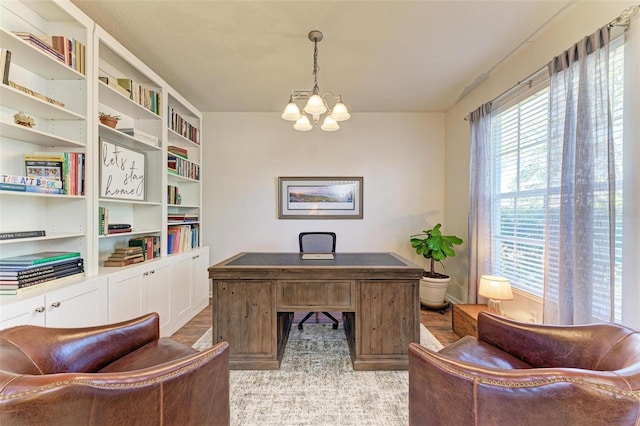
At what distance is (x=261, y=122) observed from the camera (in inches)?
148

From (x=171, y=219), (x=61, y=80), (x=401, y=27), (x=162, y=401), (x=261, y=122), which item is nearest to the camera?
(x=162, y=401)

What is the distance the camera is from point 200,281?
3207 millimetres

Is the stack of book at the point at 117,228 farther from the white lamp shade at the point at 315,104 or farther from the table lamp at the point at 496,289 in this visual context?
the table lamp at the point at 496,289

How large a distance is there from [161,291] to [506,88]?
12.9 feet

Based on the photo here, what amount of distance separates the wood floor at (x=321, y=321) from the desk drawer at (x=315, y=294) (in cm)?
109

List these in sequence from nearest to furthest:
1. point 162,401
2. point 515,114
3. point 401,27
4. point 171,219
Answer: point 162,401 < point 401,27 < point 515,114 < point 171,219

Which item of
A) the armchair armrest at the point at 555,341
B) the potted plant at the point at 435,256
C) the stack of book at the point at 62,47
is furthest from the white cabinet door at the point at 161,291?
the potted plant at the point at 435,256

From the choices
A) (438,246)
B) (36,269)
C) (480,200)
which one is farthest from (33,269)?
(480,200)

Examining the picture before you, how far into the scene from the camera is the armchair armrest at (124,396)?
25.5 inches

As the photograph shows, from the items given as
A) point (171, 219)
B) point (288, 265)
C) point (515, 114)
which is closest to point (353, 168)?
point (515, 114)

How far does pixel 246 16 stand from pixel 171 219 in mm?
2212

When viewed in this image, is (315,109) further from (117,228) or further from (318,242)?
(117,228)

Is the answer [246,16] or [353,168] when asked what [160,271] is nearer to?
[246,16]

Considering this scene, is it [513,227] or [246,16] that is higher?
[246,16]
